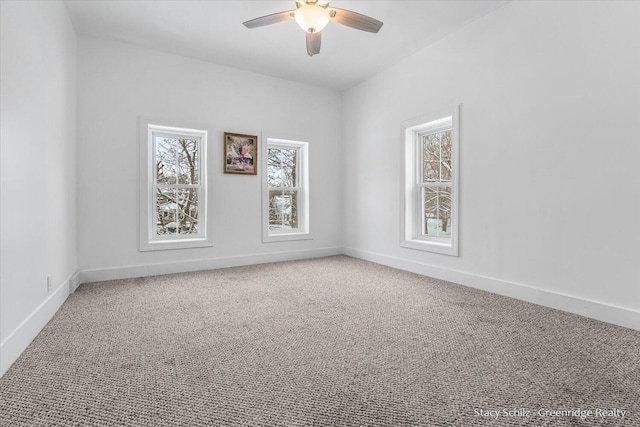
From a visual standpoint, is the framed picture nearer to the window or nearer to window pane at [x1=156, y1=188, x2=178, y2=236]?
the window

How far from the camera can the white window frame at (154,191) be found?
13.1 ft

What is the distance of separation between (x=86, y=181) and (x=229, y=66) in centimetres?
229

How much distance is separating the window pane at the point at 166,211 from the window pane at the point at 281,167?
1.35m

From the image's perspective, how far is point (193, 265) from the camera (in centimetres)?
431

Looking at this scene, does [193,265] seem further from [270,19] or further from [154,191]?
[270,19]

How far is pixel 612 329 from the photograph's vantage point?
2.34 m

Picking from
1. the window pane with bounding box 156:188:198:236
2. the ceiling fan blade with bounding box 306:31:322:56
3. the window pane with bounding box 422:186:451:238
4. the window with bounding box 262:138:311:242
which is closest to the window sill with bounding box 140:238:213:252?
the window pane with bounding box 156:188:198:236

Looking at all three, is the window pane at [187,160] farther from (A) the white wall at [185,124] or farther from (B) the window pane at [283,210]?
(B) the window pane at [283,210]

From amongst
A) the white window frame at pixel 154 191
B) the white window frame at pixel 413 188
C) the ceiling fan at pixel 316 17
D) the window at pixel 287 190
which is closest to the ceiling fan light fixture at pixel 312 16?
the ceiling fan at pixel 316 17

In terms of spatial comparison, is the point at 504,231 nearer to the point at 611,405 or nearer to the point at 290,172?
the point at 611,405

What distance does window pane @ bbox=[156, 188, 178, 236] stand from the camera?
4254 millimetres

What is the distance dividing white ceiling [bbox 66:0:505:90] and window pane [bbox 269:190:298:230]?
1797 mm

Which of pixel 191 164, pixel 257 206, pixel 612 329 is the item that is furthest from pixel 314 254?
pixel 612 329

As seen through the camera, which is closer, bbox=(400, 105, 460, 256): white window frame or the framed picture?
bbox=(400, 105, 460, 256): white window frame
